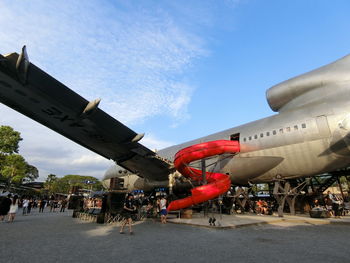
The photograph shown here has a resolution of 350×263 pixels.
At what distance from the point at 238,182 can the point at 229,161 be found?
2924 mm

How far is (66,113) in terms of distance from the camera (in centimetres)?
1297

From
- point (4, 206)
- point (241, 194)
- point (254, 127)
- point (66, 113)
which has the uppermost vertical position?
point (254, 127)

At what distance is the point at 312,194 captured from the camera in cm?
2164

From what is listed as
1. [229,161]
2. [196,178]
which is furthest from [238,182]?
[196,178]

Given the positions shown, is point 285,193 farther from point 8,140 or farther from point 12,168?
point 12,168

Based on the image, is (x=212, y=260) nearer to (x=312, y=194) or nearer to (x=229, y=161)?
(x=229, y=161)

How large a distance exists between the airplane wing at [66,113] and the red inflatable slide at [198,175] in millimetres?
2498

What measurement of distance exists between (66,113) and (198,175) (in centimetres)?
1140

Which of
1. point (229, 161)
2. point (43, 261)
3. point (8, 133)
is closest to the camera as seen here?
point (43, 261)

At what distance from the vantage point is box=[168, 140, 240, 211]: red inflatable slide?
13.3m

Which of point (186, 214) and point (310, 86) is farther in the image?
point (310, 86)

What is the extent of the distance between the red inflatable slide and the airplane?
19 centimetres

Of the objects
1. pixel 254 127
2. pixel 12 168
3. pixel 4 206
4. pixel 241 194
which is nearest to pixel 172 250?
pixel 4 206

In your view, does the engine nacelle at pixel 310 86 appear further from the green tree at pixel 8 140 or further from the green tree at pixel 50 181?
the green tree at pixel 50 181
